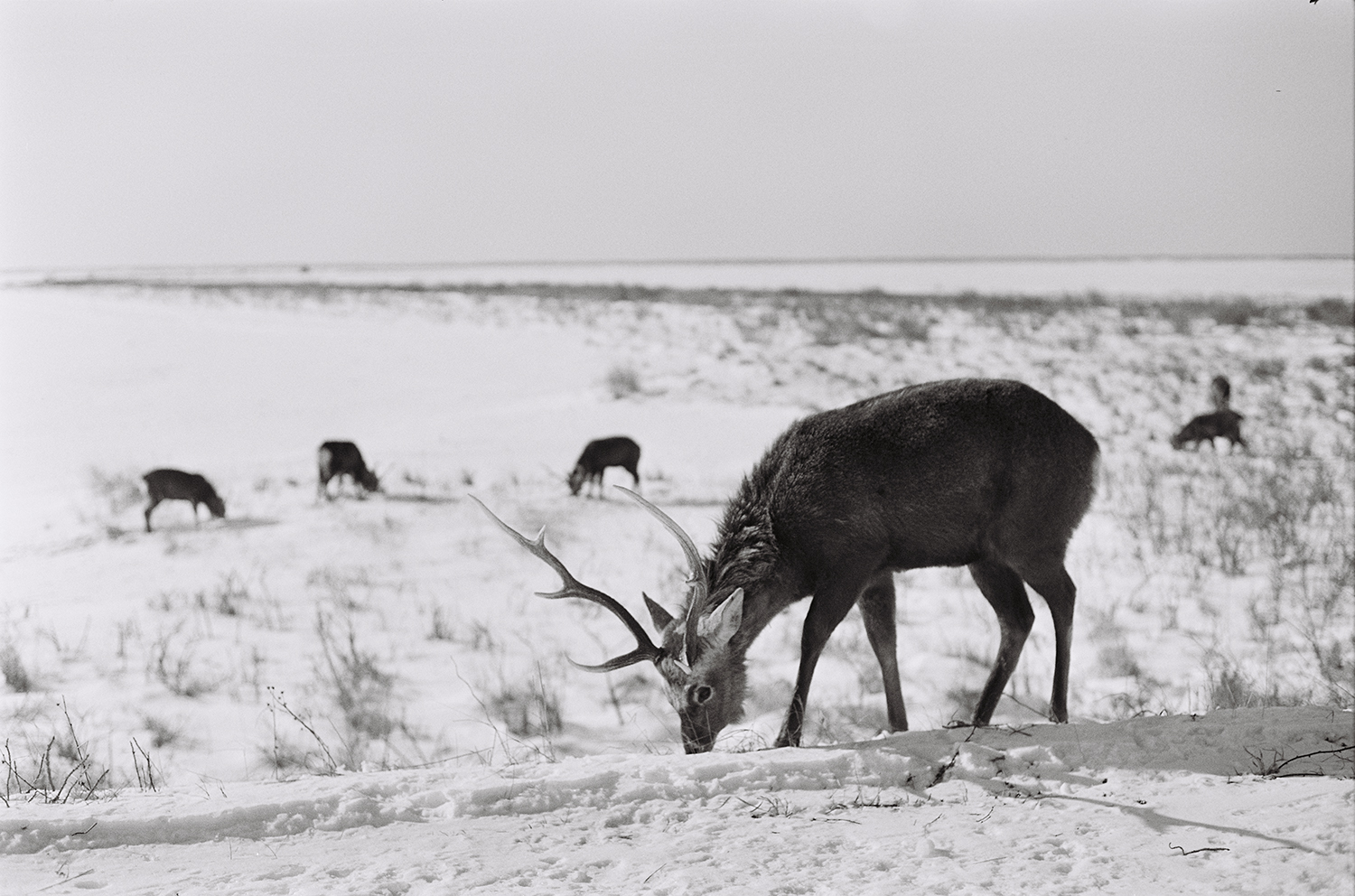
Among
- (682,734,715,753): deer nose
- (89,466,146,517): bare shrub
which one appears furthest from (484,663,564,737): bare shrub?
(89,466,146,517): bare shrub

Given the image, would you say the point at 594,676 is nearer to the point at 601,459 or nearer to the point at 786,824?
the point at 786,824

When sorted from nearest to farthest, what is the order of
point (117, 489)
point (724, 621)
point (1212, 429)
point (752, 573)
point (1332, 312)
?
1. point (724, 621)
2. point (752, 573)
3. point (117, 489)
4. point (1212, 429)
5. point (1332, 312)

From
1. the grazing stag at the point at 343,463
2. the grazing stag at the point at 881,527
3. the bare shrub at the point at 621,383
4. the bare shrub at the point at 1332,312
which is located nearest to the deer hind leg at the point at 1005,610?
A: the grazing stag at the point at 881,527

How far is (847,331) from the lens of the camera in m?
25.8

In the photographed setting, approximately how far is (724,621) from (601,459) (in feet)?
24.5

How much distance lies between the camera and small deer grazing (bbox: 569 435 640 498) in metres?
12.1

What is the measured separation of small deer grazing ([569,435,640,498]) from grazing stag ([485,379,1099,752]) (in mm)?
6833

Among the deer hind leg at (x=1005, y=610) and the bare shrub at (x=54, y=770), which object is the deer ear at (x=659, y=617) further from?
the bare shrub at (x=54, y=770)

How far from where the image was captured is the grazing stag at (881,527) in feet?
16.2

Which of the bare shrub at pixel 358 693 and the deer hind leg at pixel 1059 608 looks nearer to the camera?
the deer hind leg at pixel 1059 608

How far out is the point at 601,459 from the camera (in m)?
12.1

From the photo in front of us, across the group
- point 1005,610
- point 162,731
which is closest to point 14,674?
point 162,731

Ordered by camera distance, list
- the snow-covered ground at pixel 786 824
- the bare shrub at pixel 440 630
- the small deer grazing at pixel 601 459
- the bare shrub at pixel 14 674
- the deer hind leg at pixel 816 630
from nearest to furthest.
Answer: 1. the snow-covered ground at pixel 786 824
2. the deer hind leg at pixel 816 630
3. the bare shrub at pixel 14 674
4. the bare shrub at pixel 440 630
5. the small deer grazing at pixel 601 459

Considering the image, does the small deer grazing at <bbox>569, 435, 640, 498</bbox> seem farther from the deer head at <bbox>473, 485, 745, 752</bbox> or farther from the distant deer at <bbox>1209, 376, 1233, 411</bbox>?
the distant deer at <bbox>1209, 376, 1233, 411</bbox>
